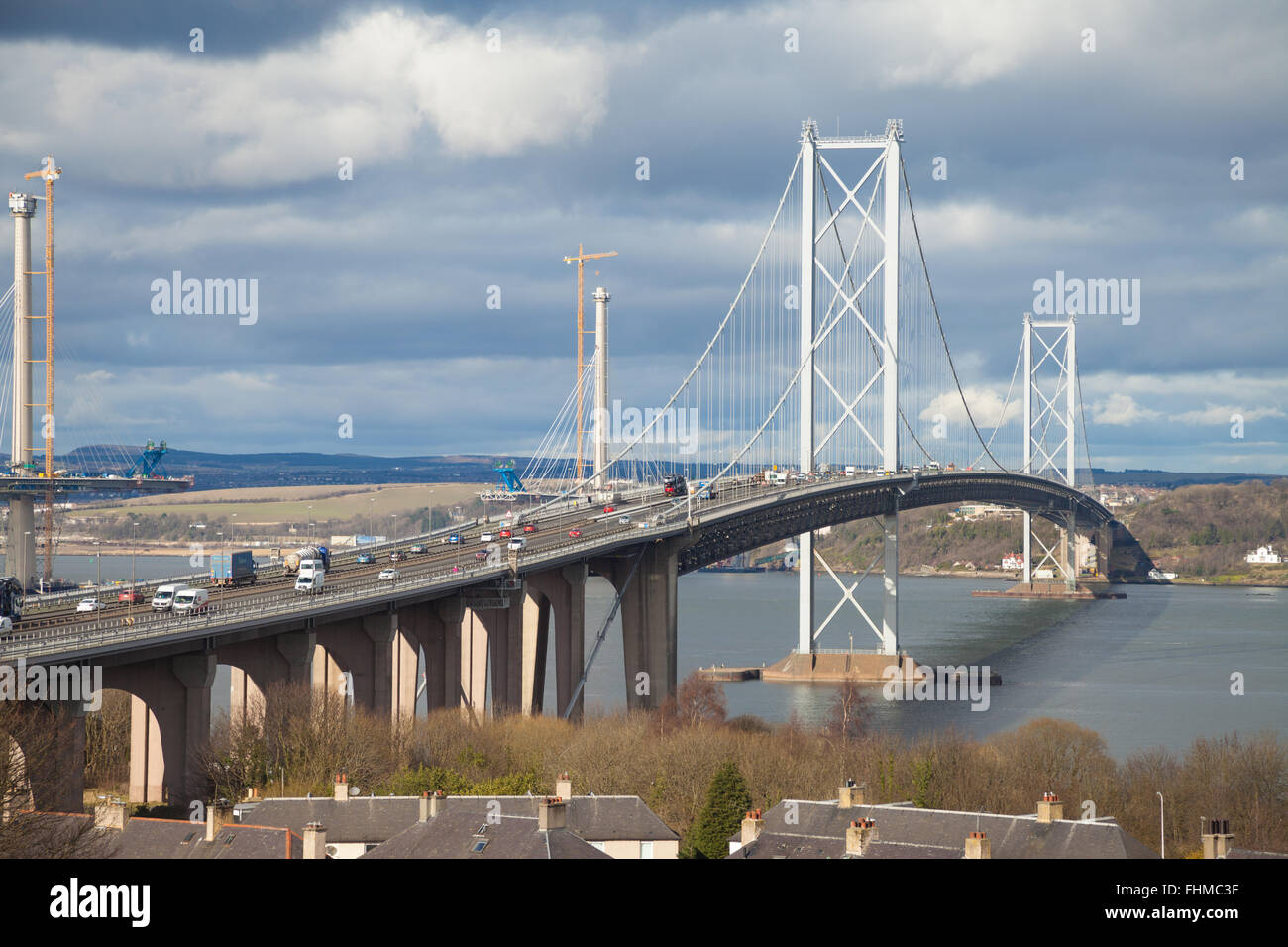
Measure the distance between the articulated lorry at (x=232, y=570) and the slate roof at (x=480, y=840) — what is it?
17.1 m

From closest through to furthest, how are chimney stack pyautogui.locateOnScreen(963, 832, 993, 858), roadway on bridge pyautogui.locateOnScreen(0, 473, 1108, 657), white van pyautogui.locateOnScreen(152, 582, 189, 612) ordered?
chimney stack pyautogui.locateOnScreen(963, 832, 993, 858) < roadway on bridge pyautogui.locateOnScreen(0, 473, 1108, 657) < white van pyautogui.locateOnScreen(152, 582, 189, 612)

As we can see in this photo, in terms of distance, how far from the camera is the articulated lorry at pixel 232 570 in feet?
121

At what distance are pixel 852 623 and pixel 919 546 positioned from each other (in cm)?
7193

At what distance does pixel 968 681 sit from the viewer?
187ft

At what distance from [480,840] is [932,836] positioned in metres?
5.84

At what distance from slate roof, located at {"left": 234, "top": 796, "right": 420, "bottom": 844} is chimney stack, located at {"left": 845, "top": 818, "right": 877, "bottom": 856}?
20.0ft

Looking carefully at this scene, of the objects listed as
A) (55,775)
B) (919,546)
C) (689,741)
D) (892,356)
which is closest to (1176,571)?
(919,546)

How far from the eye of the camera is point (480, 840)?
19.8 m

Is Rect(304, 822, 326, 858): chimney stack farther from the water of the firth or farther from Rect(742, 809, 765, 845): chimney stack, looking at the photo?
the water of the firth

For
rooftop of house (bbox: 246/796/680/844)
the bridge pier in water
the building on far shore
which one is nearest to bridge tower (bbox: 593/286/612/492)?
the bridge pier in water

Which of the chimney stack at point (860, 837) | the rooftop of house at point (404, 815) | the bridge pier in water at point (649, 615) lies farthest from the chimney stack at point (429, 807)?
the bridge pier in water at point (649, 615)

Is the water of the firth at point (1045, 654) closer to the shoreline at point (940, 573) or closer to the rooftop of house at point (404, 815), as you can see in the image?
the shoreline at point (940, 573)

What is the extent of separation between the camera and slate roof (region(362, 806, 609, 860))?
1925 cm
